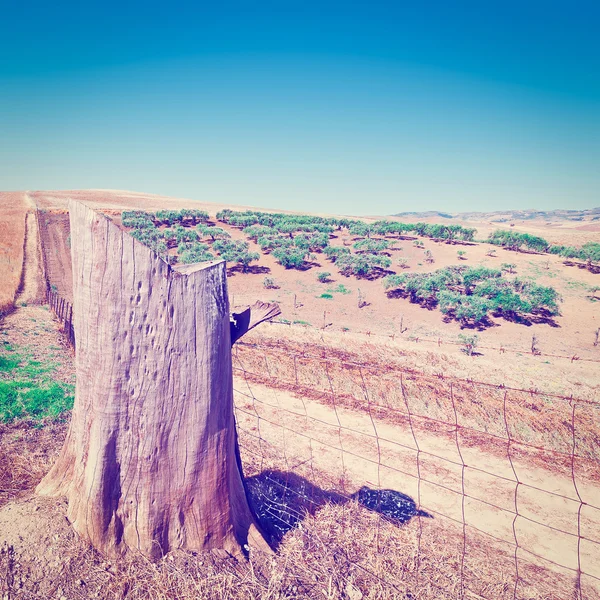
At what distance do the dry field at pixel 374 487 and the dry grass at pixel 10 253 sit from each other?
169 inches

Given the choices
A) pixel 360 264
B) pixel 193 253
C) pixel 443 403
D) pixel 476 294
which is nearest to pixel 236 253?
pixel 193 253

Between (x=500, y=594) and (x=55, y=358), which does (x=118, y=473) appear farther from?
(x=55, y=358)

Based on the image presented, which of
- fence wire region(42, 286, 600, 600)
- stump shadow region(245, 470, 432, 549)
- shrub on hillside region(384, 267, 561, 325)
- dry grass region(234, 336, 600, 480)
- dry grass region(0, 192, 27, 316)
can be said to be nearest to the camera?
stump shadow region(245, 470, 432, 549)

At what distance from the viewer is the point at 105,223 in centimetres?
271

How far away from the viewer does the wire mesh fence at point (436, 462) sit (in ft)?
15.6

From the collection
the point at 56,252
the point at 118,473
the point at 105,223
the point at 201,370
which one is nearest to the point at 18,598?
the point at 118,473

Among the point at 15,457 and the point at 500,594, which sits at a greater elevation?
the point at 15,457

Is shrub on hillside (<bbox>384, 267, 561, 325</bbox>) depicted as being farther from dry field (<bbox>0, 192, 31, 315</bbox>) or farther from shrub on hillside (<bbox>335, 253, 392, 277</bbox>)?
dry field (<bbox>0, 192, 31, 315</bbox>)

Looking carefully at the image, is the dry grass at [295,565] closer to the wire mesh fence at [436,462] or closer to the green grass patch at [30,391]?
the wire mesh fence at [436,462]

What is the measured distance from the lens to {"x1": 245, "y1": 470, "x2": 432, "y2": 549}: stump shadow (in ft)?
14.4

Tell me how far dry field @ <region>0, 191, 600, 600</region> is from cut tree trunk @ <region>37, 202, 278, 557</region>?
0.25m

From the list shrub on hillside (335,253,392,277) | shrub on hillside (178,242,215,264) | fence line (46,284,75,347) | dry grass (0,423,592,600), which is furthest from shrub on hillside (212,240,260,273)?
dry grass (0,423,592,600)

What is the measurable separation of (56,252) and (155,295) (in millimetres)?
33896

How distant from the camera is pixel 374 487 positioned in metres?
5.86
